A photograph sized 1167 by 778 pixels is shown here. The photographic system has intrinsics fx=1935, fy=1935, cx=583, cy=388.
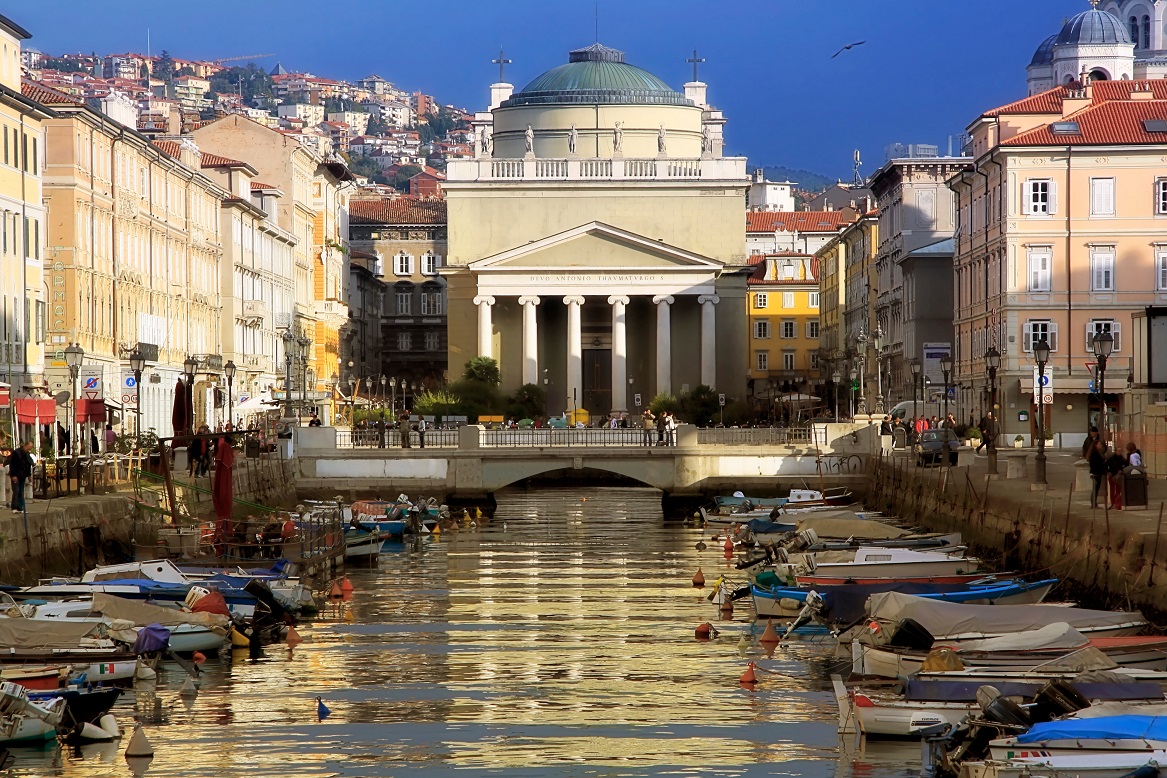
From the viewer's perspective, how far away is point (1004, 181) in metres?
77.9

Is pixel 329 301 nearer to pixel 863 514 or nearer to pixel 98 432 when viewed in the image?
pixel 98 432

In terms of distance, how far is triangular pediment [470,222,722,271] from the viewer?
358 feet

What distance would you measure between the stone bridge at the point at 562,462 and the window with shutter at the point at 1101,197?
1450 centimetres

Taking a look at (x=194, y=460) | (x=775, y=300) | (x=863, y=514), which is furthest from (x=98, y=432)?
(x=775, y=300)

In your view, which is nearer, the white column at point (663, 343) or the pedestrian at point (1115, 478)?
the pedestrian at point (1115, 478)

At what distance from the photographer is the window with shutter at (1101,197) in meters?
76.3

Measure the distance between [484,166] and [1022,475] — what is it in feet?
230

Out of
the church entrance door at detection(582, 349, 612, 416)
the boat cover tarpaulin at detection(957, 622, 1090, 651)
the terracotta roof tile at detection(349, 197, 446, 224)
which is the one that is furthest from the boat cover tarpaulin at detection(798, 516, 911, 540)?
the terracotta roof tile at detection(349, 197, 446, 224)

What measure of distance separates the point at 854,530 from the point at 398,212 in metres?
117

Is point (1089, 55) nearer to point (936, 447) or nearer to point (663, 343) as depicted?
point (663, 343)

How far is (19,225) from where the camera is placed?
6066 cm

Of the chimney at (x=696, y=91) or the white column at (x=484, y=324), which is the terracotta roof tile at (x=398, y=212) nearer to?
the chimney at (x=696, y=91)

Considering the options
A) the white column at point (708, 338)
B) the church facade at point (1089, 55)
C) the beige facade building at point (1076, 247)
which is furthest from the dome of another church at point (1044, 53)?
the beige facade building at point (1076, 247)

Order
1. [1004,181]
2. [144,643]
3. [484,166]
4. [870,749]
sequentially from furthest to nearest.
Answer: [484,166]
[1004,181]
[144,643]
[870,749]
